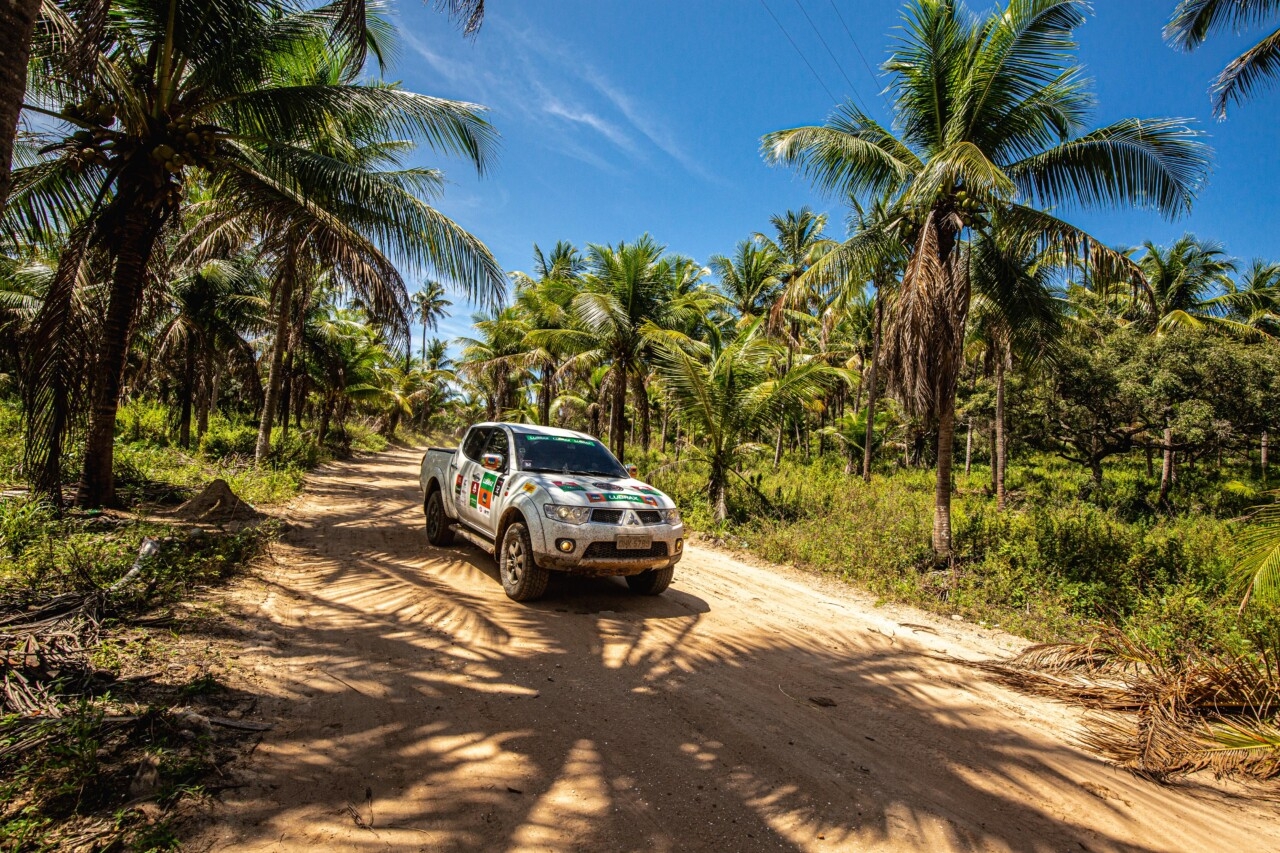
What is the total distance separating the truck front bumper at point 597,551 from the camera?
218 inches

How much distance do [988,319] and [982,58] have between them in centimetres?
418

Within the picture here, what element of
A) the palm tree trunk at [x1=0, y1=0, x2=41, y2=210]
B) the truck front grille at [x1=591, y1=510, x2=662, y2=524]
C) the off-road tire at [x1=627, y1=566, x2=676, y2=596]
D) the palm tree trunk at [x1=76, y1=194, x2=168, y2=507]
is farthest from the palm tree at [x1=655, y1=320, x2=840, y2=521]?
the palm tree trunk at [x1=0, y1=0, x2=41, y2=210]

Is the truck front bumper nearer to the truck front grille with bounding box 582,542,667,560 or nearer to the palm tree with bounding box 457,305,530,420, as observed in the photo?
the truck front grille with bounding box 582,542,667,560

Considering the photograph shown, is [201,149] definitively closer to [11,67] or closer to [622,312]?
[11,67]

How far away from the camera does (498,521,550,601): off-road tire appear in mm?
5707

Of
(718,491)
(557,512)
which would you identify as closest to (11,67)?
(557,512)

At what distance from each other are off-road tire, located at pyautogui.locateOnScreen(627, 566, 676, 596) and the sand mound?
5.46m

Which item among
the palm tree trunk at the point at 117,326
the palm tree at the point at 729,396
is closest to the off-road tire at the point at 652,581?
the palm tree at the point at 729,396

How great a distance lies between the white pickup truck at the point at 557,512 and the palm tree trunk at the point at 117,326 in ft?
14.2

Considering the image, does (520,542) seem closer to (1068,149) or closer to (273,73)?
(273,73)

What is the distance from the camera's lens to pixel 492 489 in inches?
264

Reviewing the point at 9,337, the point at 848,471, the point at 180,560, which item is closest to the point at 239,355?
the point at 9,337

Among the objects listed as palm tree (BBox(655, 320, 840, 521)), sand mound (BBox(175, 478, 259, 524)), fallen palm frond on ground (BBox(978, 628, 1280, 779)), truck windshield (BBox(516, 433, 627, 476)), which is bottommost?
fallen palm frond on ground (BBox(978, 628, 1280, 779))

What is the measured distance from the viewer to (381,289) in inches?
328
